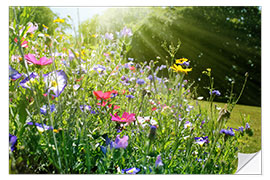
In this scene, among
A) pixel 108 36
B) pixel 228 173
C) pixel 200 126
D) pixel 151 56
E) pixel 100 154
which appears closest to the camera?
pixel 100 154

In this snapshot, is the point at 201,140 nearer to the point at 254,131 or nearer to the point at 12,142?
the point at 254,131

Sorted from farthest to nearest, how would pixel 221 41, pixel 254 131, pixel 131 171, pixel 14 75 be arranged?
1. pixel 221 41
2. pixel 254 131
3. pixel 14 75
4. pixel 131 171

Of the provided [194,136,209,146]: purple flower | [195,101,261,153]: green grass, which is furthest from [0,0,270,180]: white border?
[194,136,209,146]: purple flower

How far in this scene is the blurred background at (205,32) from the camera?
132 cm

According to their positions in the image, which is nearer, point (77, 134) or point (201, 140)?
point (77, 134)

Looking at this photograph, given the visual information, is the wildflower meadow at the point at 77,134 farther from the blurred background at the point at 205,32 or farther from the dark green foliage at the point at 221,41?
the dark green foliage at the point at 221,41

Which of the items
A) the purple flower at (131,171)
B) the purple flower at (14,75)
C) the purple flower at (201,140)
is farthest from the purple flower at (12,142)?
the purple flower at (201,140)

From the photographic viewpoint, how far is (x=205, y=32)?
1.81m

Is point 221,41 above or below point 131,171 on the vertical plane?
above

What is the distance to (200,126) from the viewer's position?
4.37 feet

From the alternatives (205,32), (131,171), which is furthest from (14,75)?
(205,32)
